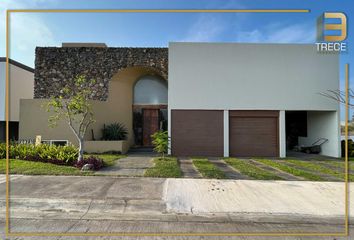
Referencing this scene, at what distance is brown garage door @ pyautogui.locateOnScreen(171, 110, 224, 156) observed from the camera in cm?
1256

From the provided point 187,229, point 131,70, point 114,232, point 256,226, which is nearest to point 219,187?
point 256,226

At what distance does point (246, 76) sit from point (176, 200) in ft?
30.7

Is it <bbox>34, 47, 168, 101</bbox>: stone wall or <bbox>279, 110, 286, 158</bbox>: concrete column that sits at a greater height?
<bbox>34, 47, 168, 101</bbox>: stone wall

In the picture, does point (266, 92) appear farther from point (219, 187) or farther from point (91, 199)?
point (91, 199)

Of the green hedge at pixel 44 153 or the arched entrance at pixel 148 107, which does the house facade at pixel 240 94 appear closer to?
the green hedge at pixel 44 153

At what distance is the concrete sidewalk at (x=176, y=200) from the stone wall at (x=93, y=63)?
8.62 m

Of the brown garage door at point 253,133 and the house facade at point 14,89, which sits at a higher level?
the house facade at point 14,89

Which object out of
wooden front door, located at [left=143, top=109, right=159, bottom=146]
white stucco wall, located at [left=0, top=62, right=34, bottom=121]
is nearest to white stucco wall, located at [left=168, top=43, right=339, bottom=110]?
wooden front door, located at [left=143, top=109, right=159, bottom=146]

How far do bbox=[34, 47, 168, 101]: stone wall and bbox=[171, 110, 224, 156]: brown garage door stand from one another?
12.2 ft

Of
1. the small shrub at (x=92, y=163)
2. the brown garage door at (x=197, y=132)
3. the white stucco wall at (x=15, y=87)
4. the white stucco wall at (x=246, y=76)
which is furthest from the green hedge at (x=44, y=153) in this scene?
the white stucco wall at (x=246, y=76)

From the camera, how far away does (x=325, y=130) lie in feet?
45.0

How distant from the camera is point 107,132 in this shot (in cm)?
1305

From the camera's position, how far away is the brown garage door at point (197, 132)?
12.6 metres

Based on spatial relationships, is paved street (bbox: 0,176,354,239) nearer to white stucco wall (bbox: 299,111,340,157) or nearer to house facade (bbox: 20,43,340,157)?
house facade (bbox: 20,43,340,157)
